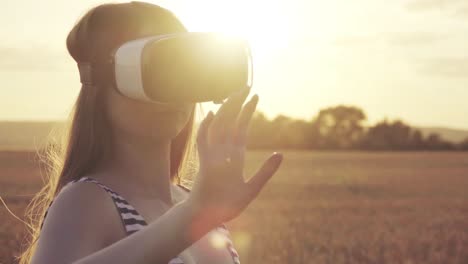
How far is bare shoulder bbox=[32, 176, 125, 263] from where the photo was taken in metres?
1.83

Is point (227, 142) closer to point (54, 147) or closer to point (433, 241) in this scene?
point (54, 147)

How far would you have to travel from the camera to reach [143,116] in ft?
7.02

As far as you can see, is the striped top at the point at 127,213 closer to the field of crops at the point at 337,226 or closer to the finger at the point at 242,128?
the finger at the point at 242,128

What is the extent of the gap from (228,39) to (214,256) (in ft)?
2.41

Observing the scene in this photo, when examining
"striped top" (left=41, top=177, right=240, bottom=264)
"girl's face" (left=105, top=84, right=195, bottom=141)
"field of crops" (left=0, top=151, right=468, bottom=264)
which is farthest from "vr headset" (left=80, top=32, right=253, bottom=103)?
"field of crops" (left=0, top=151, right=468, bottom=264)

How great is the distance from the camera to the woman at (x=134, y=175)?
1.65 m

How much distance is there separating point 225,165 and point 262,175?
8 centimetres

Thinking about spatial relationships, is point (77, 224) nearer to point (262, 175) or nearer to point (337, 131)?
point (262, 175)

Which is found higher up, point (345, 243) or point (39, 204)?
point (39, 204)

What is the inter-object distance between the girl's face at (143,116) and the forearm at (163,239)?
1.41 ft

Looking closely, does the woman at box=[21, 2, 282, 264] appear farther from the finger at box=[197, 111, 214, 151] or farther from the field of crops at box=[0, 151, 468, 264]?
the field of crops at box=[0, 151, 468, 264]

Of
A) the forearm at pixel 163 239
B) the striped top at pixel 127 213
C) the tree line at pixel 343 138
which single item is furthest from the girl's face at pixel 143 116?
the tree line at pixel 343 138

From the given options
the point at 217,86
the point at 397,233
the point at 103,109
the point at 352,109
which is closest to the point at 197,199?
the point at 217,86

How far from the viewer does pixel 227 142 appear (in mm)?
1629
